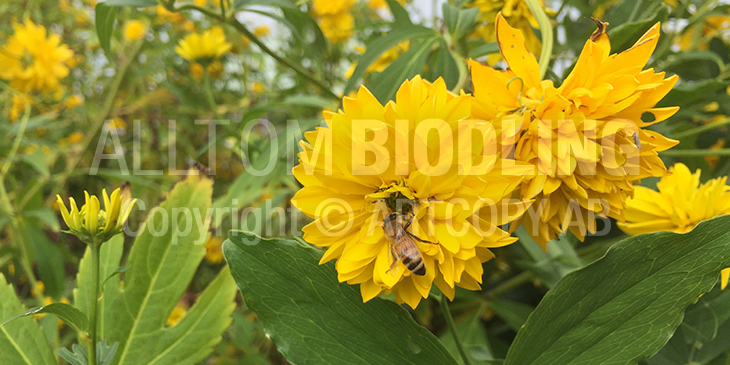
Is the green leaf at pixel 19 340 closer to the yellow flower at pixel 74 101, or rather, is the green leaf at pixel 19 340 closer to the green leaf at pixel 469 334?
the green leaf at pixel 469 334

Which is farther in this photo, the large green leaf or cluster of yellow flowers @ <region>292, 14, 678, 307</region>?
the large green leaf

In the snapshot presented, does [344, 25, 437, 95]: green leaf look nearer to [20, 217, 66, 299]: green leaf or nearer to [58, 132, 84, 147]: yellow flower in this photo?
[20, 217, 66, 299]: green leaf

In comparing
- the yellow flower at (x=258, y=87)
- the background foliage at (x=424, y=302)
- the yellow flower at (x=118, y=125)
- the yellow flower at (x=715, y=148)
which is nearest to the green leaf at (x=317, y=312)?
the background foliage at (x=424, y=302)

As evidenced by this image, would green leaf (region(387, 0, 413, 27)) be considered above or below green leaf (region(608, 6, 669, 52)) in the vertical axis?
above

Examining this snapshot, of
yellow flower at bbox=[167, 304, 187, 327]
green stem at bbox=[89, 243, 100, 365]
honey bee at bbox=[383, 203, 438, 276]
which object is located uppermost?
honey bee at bbox=[383, 203, 438, 276]

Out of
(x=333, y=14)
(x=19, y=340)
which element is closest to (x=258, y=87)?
(x=333, y=14)

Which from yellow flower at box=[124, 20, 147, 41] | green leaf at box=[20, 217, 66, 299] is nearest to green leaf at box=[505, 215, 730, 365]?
green leaf at box=[20, 217, 66, 299]

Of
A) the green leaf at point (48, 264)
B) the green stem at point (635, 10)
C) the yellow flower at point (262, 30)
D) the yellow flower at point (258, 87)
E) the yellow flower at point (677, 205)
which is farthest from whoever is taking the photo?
the yellow flower at point (262, 30)

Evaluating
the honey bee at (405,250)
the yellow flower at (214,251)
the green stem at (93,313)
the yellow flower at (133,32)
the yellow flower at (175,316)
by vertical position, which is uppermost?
the yellow flower at (133,32)

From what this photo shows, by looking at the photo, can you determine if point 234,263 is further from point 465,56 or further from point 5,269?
point 5,269
